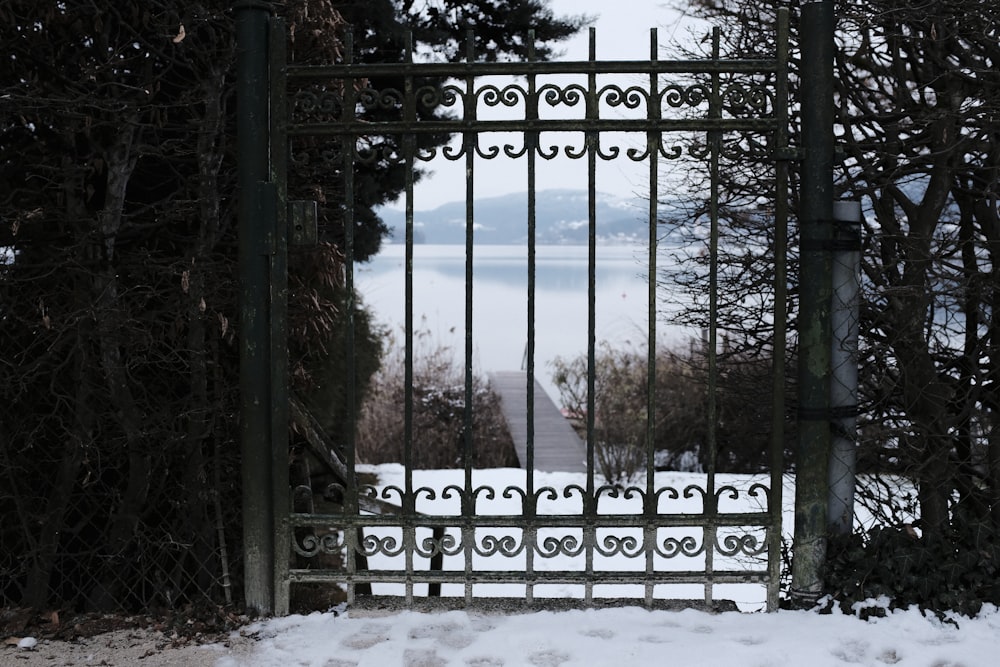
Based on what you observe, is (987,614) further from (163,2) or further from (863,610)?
(163,2)

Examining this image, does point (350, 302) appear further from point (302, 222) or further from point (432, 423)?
point (432, 423)

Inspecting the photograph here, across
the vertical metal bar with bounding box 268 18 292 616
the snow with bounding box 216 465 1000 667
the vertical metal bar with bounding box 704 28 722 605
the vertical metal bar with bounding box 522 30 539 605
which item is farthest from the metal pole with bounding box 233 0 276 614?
the vertical metal bar with bounding box 704 28 722 605

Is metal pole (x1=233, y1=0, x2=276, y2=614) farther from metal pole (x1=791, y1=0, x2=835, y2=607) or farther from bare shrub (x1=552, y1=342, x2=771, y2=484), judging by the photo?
bare shrub (x1=552, y1=342, x2=771, y2=484)

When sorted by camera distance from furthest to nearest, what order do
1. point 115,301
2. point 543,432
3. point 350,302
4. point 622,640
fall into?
point 543,432 < point 115,301 < point 350,302 < point 622,640

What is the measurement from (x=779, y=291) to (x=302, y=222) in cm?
189

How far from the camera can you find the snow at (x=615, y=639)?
3.51 m

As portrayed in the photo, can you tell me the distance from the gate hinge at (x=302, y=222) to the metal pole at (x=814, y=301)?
1.95 metres

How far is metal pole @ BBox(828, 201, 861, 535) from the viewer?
3.93 m

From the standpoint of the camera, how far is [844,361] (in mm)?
3947

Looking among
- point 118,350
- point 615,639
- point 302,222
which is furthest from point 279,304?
point 615,639

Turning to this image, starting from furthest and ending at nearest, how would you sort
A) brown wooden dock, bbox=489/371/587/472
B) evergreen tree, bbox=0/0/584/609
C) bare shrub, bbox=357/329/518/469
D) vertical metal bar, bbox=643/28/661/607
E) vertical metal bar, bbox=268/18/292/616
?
bare shrub, bbox=357/329/518/469
brown wooden dock, bbox=489/371/587/472
evergreen tree, bbox=0/0/584/609
vertical metal bar, bbox=268/18/292/616
vertical metal bar, bbox=643/28/661/607

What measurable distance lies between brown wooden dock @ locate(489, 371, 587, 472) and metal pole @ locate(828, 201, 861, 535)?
4.18 m

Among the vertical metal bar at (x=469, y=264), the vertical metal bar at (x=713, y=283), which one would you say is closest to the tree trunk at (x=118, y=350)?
the vertical metal bar at (x=469, y=264)

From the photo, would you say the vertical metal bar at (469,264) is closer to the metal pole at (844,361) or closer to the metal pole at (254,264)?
the metal pole at (254,264)
